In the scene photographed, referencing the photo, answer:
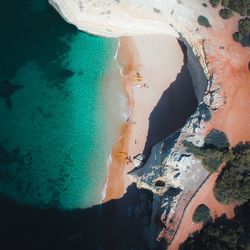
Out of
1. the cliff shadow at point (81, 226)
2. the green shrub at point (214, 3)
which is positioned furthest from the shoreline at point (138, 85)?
the green shrub at point (214, 3)

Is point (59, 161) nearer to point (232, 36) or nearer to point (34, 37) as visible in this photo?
point (34, 37)

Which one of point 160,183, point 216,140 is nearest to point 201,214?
point 160,183

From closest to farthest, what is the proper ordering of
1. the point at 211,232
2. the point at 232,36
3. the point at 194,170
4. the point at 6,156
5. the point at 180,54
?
the point at 211,232, the point at 194,170, the point at 6,156, the point at 232,36, the point at 180,54

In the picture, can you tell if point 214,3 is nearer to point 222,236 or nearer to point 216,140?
point 216,140

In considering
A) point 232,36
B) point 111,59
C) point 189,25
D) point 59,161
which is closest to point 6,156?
point 59,161

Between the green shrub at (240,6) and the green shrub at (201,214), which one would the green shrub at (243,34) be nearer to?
the green shrub at (240,6)
